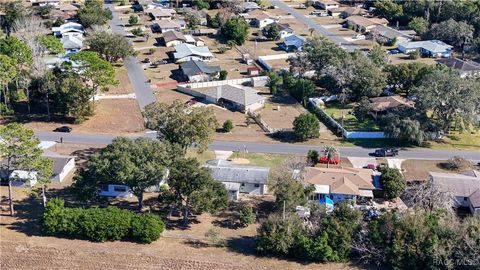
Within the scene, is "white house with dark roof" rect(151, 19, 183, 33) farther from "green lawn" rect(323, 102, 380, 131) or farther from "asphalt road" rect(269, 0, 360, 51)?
"green lawn" rect(323, 102, 380, 131)

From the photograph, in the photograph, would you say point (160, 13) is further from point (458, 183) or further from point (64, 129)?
point (458, 183)

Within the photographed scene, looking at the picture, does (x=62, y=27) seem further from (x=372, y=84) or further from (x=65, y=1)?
(x=372, y=84)

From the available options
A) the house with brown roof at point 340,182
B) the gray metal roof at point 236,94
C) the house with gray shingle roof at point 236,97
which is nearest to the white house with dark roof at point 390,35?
the gray metal roof at point 236,94

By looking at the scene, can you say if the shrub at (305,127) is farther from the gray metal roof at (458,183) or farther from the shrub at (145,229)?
the shrub at (145,229)

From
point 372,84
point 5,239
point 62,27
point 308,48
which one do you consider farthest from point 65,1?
point 5,239

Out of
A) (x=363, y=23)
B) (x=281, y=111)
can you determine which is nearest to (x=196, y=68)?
(x=281, y=111)
